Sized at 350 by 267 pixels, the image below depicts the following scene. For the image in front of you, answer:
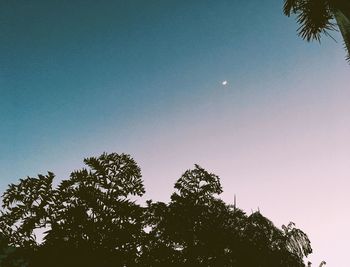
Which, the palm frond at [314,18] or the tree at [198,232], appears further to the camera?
the tree at [198,232]

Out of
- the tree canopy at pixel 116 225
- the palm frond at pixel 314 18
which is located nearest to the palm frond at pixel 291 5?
→ the palm frond at pixel 314 18

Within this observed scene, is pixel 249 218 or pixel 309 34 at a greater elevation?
pixel 249 218

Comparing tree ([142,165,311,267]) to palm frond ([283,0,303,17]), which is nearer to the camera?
palm frond ([283,0,303,17])

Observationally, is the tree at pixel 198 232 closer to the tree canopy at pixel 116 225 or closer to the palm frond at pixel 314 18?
the tree canopy at pixel 116 225

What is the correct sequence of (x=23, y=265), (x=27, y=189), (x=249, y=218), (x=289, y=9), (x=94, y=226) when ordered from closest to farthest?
(x=289, y=9) → (x=23, y=265) → (x=94, y=226) → (x=27, y=189) → (x=249, y=218)

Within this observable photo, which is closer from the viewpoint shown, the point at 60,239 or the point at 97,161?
the point at 60,239

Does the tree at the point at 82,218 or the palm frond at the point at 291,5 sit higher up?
the palm frond at the point at 291,5

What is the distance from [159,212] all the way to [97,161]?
462 cm

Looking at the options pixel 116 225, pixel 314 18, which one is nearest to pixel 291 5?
pixel 314 18

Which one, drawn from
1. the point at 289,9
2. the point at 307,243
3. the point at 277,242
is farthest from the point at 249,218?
the point at 289,9

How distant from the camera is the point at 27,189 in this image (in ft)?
32.3

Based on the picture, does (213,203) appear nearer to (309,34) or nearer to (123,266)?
(123,266)

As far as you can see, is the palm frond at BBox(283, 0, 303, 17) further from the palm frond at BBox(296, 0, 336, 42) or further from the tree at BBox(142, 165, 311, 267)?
the tree at BBox(142, 165, 311, 267)

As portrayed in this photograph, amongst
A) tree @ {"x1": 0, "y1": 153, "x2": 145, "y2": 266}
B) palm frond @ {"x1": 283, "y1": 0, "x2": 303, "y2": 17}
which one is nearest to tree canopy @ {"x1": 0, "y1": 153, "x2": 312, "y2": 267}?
tree @ {"x1": 0, "y1": 153, "x2": 145, "y2": 266}
